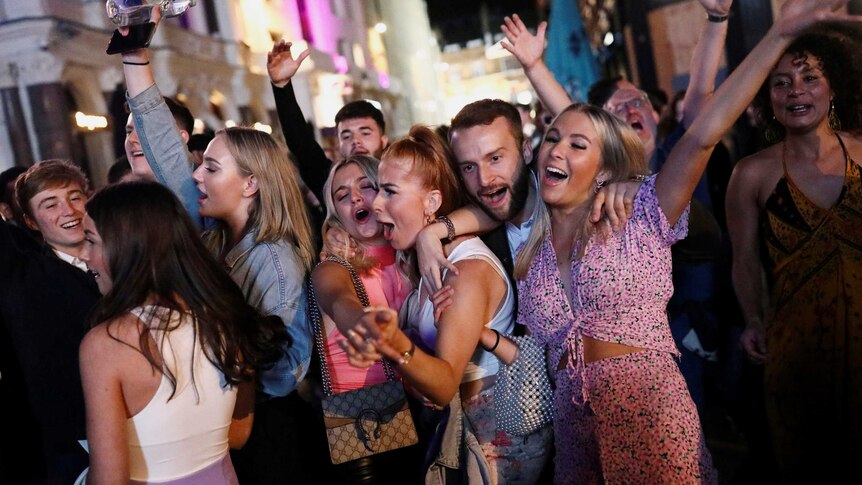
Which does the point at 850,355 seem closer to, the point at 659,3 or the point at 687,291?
the point at 687,291

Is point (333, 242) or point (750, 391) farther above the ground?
point (333, 242)

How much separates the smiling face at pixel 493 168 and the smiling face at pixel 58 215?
1.99m

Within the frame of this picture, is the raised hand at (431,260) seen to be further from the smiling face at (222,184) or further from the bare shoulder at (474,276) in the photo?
the smiling face at (222,184)

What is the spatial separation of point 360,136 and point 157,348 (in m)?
2.77

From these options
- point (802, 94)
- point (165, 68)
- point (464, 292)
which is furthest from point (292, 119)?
point (165, 68)

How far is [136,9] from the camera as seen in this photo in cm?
279

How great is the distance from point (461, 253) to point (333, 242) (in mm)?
657

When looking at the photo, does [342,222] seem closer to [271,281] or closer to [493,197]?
[271,281]

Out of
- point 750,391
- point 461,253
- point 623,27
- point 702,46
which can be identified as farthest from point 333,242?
point 623,27

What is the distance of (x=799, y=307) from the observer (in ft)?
9.14

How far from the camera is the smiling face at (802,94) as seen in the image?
109 inches

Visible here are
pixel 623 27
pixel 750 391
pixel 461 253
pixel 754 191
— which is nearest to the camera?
pixel 461 253

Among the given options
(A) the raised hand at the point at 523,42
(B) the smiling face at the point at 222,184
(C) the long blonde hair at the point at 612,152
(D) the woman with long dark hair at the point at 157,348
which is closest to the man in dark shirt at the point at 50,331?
(B) the smiling face at the point at 222,184

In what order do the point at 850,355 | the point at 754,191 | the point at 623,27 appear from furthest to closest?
the point at 623,27 < the point at 754,191 < the point at 850,355
